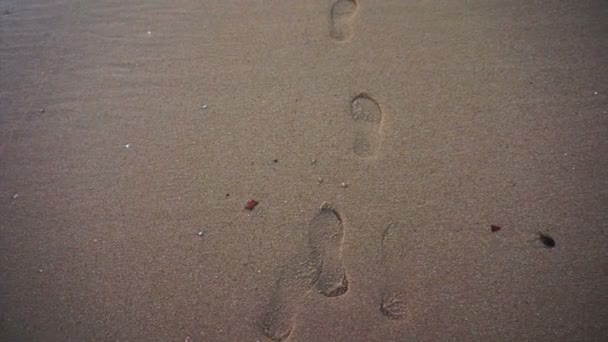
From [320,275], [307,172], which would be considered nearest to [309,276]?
[320,275]

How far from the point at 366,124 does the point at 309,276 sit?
73 centimetres

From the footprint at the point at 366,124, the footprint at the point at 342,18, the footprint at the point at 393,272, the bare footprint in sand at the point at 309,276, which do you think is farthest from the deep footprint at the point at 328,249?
the footprint at the point at 342,18

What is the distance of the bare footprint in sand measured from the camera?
4.92 ft

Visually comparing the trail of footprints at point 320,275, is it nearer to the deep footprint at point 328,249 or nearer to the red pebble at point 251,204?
the deep footprint at point 328,249

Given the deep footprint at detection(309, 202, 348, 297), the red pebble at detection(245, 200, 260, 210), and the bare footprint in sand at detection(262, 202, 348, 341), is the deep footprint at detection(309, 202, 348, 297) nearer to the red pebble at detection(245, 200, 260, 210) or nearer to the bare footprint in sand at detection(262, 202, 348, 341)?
the bare footprint in sand at detection(262, 202, 348, 341)

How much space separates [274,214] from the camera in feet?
5.60

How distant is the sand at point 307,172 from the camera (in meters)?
1.52

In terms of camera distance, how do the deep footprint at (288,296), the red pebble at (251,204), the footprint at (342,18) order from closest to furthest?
the deep footprint at (288,296) → the red pebble at (251,204) → the footprint at (342,18)

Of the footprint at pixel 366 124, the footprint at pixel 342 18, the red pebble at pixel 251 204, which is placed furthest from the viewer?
the footprint at pixel 342 18

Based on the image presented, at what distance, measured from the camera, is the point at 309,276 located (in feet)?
5.13

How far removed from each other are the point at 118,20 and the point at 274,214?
1.51 metres

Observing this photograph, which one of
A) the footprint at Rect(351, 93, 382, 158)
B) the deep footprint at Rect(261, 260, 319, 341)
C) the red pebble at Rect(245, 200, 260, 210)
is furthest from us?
the footprint at Rect(351, 93, 382, 158)

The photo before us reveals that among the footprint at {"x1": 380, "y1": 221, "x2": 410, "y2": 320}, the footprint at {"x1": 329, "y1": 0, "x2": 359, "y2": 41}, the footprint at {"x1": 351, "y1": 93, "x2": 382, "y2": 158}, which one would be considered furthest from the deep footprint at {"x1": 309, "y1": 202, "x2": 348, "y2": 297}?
the footprint at {"x1": 329, "y1": 0, "x2": 359, "y2": 41}

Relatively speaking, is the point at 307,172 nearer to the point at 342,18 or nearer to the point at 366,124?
the point at 366,124
